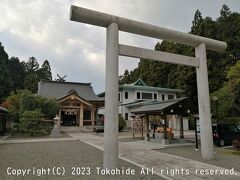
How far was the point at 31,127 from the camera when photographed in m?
19.0

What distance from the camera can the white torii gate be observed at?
6715mm

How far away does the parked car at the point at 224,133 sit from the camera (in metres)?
12.9

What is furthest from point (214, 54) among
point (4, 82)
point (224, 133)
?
point (4, 82)

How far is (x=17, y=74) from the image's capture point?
4391 centimetres

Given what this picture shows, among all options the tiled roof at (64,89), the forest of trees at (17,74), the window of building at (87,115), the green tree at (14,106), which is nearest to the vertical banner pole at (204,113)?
the green tree at (14,106)

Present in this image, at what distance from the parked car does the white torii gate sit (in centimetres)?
507

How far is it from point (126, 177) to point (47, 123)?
59.4 ft

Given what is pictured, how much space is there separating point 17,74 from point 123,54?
42.6 meters

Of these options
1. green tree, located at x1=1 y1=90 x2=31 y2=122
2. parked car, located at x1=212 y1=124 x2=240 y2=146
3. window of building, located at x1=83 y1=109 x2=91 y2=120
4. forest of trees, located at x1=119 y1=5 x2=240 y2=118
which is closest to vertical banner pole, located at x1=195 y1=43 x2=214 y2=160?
parked car, located at x1=212 y1=124 x2=240 y2=146

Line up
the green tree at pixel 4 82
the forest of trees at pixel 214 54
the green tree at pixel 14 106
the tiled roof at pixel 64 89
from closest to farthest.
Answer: the green tree at pixel 14 106
the forest of trees at pixel 214 54
the tiled roof at pixel 64 89
the green tree at pixel 4 82

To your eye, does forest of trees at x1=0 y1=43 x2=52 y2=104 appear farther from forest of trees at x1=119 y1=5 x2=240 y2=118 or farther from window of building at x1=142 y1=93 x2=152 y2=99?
forest of trees at x1=119 y1=5 x2=240 y2=118

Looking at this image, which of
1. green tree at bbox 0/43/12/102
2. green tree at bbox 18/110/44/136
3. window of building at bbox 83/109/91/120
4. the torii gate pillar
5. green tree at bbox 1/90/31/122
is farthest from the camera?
green tree at bbox 0/43/12/102

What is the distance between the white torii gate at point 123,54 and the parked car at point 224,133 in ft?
16.6

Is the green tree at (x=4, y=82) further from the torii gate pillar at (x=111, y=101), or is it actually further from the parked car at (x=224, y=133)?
the parked car at (x=224, y=133)
